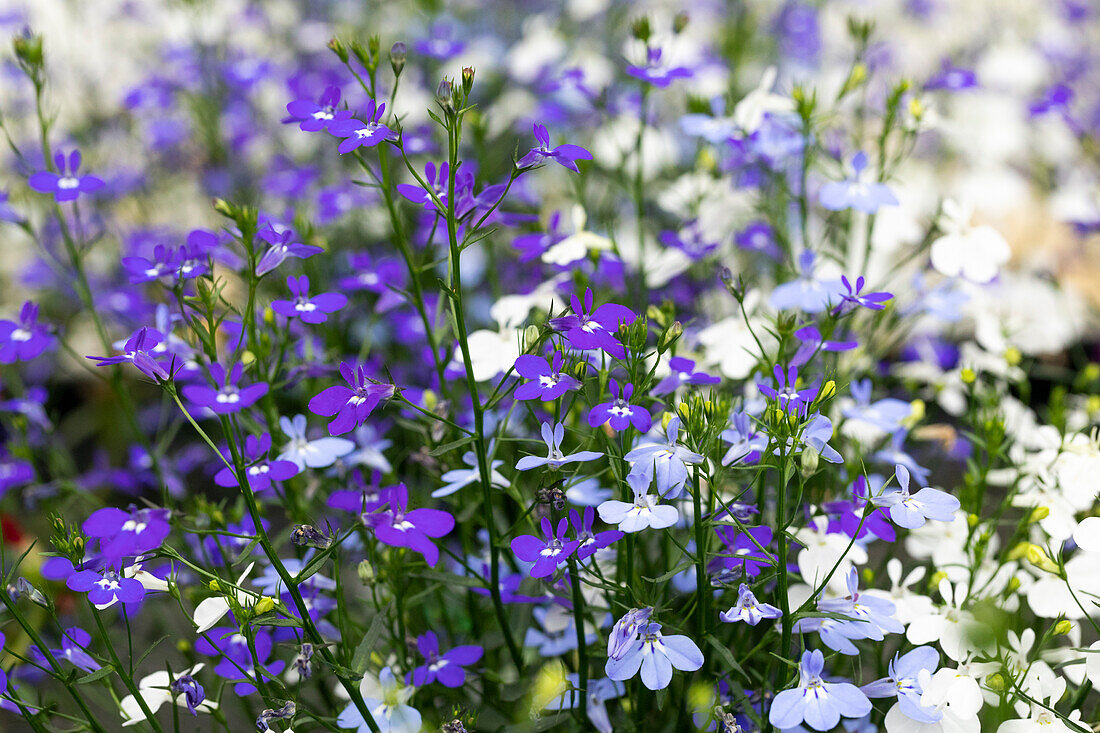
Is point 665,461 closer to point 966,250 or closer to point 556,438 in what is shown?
point 556,438

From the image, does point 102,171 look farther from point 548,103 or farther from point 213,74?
point 548,103

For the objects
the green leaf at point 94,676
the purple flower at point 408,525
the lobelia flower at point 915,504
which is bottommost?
the green leaf at point 94,676

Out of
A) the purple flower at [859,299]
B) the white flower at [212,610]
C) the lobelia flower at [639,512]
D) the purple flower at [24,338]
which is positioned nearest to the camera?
the lobelia flower at [639,512]

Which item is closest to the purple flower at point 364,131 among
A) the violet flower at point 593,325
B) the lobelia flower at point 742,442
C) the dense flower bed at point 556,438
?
the dense flower bed at point 556,438

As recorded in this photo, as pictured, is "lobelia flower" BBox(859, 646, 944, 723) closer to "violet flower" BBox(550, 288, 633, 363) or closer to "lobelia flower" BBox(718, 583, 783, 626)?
"lobelia flower" BBox(718, 583, 783, 626)

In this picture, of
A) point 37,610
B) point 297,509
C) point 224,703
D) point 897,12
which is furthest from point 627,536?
point 897,12

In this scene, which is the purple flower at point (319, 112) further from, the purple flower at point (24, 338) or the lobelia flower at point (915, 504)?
the lobelia flower at point (915, 504)
